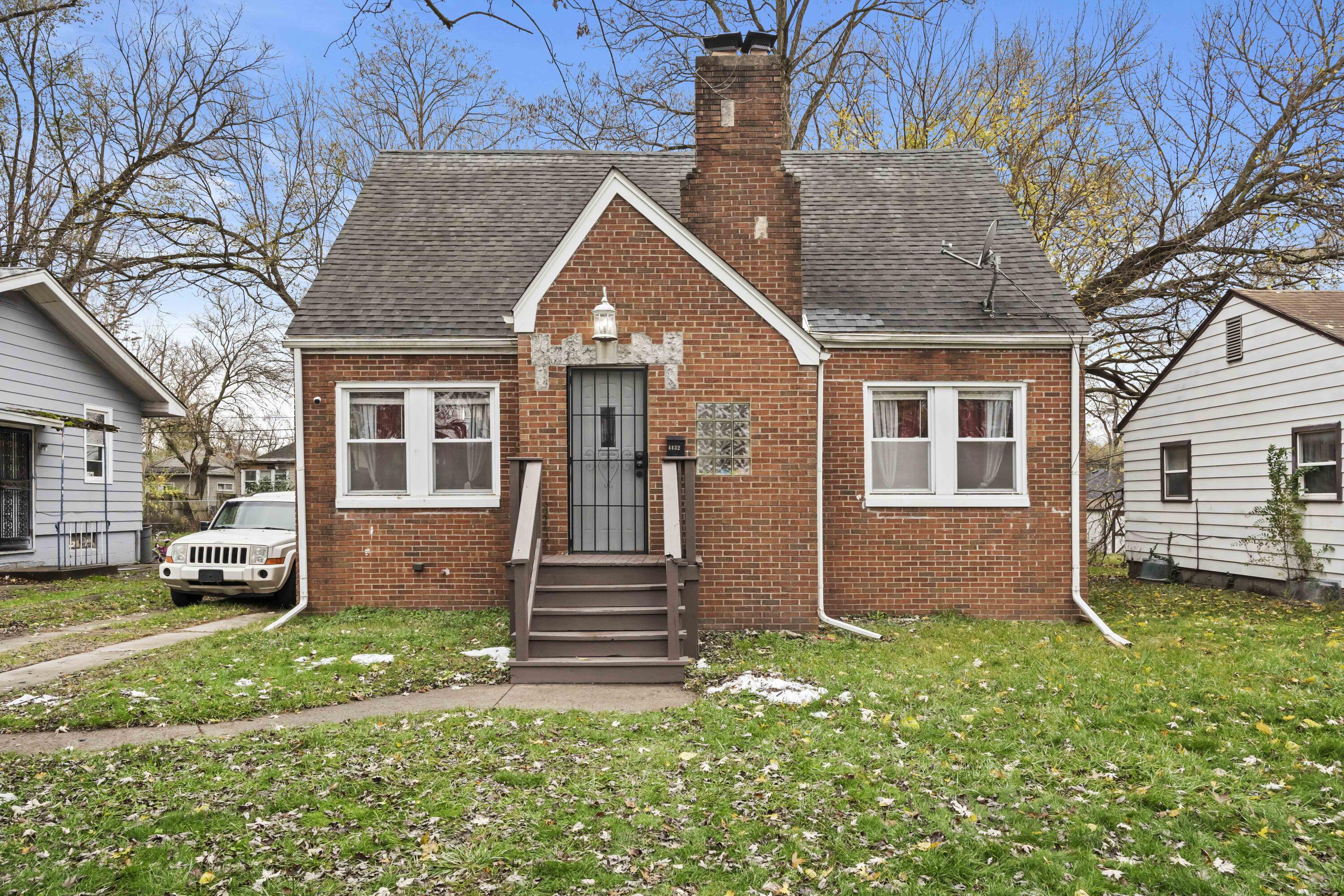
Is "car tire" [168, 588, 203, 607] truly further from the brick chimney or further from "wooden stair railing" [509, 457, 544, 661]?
the brick chimney

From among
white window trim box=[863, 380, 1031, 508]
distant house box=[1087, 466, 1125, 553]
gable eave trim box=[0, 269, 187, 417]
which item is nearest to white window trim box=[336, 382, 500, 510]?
white window trim box=[863, 380, 1031, 508]

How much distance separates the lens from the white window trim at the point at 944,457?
1062 cm

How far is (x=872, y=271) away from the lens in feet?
38.4

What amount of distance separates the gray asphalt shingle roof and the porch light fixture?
180 centimetres

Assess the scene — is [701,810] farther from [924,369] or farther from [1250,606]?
[1250,606]

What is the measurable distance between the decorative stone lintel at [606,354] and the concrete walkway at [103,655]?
457 cm

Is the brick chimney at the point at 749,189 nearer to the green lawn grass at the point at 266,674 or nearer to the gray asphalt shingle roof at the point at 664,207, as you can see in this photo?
the gray asphalt shingle roof at the point at 664,207

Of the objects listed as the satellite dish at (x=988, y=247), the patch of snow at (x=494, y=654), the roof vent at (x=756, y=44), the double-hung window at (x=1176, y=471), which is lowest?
the patch of snow at (x=494, y=654)

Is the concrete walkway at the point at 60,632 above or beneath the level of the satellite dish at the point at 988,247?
beneath

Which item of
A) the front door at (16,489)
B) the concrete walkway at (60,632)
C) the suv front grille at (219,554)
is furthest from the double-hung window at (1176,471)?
the front door at (16,489)

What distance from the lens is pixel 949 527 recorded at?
10.6 meters

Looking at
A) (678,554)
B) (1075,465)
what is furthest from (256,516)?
(1075,465)

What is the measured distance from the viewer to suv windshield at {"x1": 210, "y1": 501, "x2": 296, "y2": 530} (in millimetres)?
12469

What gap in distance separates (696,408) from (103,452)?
13.7 meters
